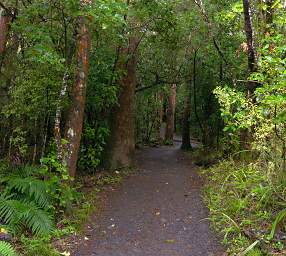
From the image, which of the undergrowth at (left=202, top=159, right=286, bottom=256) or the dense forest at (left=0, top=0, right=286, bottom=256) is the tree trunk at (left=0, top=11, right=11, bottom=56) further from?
the undergrowth at (left=202, top=159, right=286, bottom=256)

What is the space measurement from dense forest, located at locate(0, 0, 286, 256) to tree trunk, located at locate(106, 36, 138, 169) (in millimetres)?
33

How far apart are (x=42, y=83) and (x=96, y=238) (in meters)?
Result: 3.66

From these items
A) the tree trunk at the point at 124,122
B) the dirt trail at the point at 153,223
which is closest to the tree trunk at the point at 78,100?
the dirt trail at the point at 153,223

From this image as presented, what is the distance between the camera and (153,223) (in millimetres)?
7703

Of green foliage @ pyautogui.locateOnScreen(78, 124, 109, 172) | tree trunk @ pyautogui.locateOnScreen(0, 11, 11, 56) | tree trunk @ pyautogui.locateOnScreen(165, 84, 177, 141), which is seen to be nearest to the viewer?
tree trunk @ pyautogui.locateOnScreen(0, 11, 11, 56)

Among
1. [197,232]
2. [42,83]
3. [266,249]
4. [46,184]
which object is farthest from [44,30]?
[266,249]

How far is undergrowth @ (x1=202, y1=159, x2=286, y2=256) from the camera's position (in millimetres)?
6047

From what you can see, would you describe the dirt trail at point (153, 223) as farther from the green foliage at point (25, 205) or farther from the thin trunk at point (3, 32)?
the thin trunk at point (3, 32)

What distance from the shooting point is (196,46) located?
1491 cm

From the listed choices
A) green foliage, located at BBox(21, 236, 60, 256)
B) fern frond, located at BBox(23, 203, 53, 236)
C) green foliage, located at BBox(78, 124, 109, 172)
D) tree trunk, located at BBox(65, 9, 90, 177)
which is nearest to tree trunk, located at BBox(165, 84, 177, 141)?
green foliage, located at BBox(78, 124, 109, 172)

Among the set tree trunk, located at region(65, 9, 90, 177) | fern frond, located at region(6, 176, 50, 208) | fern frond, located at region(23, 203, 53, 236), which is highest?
tree trunk, located at region(65, 9, 90, 177)

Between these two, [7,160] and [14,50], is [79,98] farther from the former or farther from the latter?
[14,50]

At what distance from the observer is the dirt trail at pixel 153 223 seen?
6.48 m

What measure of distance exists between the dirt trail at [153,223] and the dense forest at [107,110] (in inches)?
15.4
